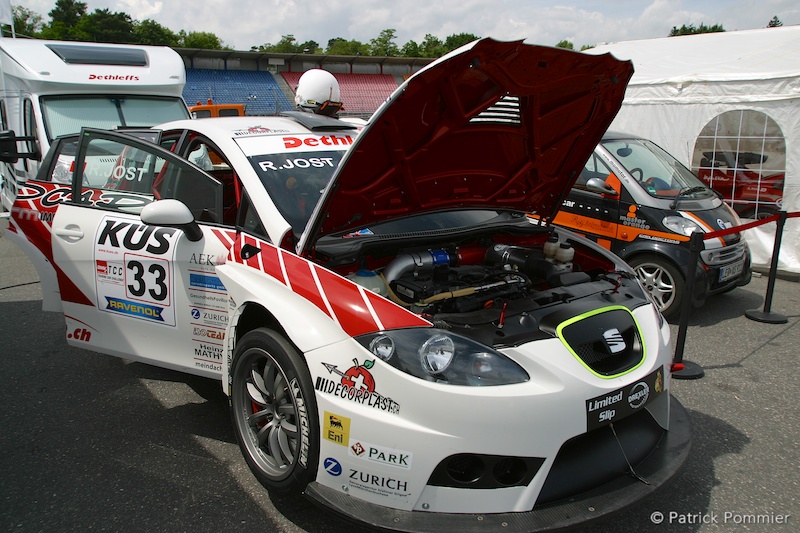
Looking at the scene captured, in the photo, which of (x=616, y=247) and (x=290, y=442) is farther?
(x=616, y=247)

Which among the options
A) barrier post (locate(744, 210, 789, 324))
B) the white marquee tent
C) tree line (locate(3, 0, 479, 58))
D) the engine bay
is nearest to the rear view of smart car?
barrier post (locate(744, 210, 789, 324))

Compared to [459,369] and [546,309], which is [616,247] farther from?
[459,369]

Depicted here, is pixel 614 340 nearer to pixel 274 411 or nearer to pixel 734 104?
pixel 274 411

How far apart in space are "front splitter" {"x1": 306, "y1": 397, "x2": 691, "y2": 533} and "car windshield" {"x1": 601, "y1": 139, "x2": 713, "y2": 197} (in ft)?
14.5

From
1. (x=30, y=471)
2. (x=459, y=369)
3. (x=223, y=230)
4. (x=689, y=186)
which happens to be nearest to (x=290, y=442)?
(x=459, y=369)

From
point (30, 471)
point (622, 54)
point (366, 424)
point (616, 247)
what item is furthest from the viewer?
point (622, 54)

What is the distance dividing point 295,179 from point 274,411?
4.21 ft

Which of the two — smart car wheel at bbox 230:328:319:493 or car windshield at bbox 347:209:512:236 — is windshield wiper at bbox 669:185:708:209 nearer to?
car windshield at bbox 347:209:512:236

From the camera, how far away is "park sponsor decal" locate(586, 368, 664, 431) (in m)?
2.29

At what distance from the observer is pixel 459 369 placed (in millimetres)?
2266

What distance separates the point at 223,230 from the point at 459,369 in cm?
159

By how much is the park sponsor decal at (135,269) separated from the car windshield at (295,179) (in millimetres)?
618

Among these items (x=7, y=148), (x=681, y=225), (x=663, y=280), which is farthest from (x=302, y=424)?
(x=7, y=148)

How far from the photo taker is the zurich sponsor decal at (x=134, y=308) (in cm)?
335
